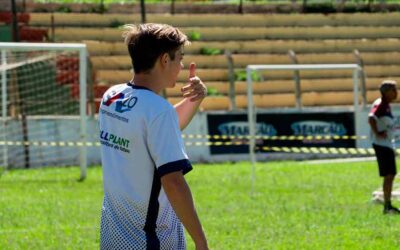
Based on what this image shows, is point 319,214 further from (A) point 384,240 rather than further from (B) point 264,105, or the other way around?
(B) point 264,105

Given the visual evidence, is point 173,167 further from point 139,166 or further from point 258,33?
point 258,33

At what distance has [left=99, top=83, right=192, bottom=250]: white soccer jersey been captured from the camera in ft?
16.8

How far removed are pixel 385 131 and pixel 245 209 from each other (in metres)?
2.25

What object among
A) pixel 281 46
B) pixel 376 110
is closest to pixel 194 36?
pixel 281 46

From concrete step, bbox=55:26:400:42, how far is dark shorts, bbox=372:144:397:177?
18311 millimetres

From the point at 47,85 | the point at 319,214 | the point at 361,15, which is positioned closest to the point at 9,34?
the point at 47,85

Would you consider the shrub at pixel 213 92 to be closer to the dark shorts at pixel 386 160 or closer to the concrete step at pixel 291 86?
the concrete step at pixel 291 86

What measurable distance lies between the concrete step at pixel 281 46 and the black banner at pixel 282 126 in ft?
20.6

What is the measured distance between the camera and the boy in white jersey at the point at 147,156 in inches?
202

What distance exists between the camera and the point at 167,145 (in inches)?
201

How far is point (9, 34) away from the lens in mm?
31750

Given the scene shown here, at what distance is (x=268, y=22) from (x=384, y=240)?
992 inches

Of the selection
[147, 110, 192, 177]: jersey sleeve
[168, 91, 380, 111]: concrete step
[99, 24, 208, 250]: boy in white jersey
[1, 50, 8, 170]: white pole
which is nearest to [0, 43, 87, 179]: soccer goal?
[1, 50, 8, 170]: white pole

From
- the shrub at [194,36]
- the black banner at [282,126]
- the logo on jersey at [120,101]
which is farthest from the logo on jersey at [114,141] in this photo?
the shrub at [194,36]
